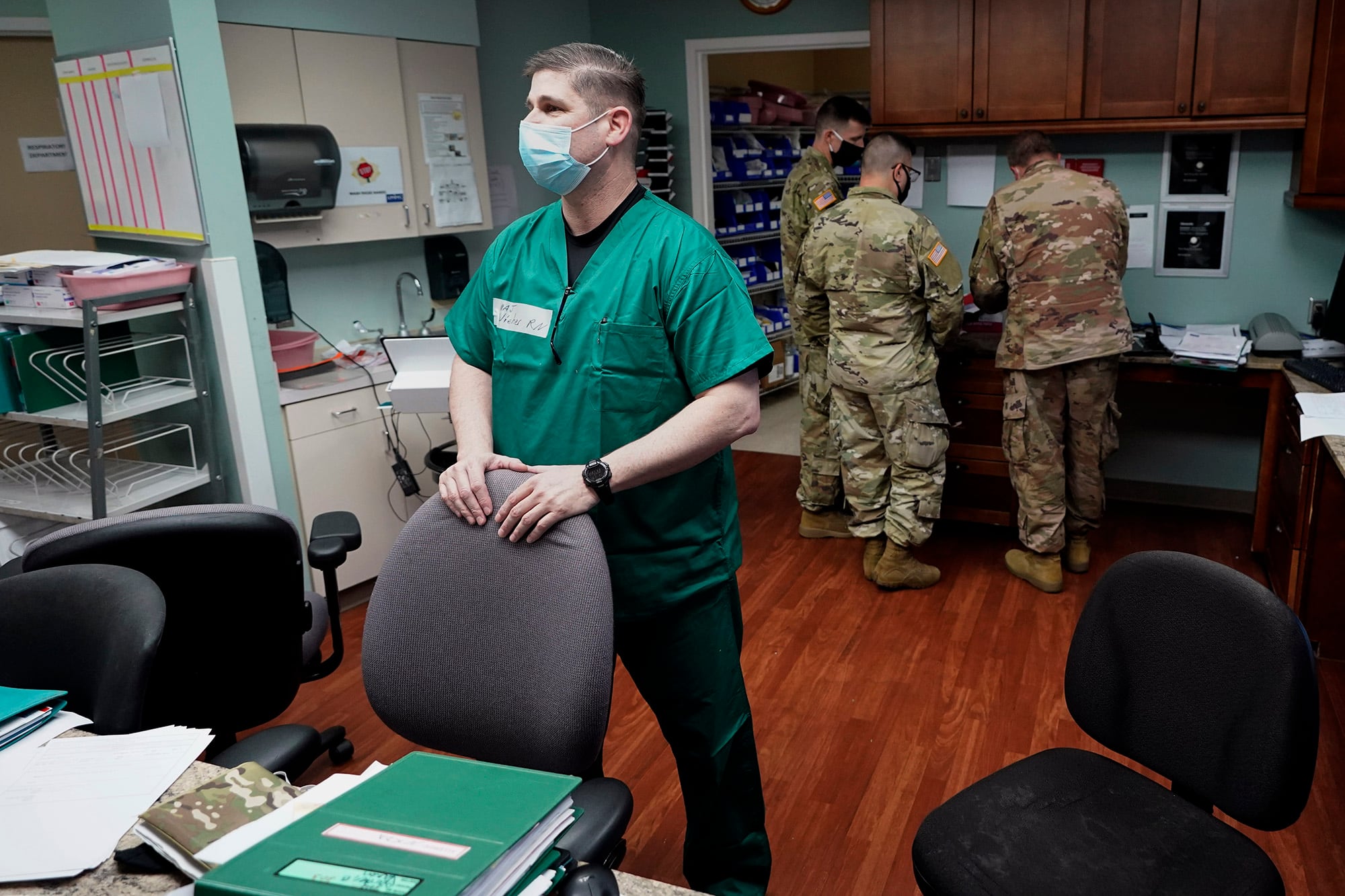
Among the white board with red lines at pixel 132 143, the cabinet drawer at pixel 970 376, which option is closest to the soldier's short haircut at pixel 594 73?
the white board with red lines at pixel 132 143

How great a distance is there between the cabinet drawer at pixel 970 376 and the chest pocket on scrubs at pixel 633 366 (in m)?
2.36

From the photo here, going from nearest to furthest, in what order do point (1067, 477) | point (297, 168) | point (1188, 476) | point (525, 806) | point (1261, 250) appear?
point (525, 806) < point (297, 168) < point (1067, 477) < point (1261, 250) < point (1188, 476)

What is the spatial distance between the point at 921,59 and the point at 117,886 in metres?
3.79

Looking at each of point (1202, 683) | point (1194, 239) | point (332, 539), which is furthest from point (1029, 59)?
point (332, 539)

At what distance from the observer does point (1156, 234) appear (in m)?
3.96

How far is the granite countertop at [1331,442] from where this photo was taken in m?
→ 2.41

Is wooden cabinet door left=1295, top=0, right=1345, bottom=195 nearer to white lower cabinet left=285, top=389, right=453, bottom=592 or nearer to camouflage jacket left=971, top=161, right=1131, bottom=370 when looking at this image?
camouflage jacket left=971, top=161, right=1131, bottom=370

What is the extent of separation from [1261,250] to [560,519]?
349 centimetres

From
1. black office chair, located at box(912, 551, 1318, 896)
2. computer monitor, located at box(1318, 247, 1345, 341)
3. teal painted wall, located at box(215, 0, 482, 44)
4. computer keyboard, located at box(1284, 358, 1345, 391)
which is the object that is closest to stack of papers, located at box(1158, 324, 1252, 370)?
computer keyboard, located at box(1284, 358, 1345, 391)

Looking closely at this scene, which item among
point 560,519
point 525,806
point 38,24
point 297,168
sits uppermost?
point 38,24

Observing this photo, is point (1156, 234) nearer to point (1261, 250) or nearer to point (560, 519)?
point (1261, 250)

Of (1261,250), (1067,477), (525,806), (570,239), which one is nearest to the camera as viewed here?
(525,806)

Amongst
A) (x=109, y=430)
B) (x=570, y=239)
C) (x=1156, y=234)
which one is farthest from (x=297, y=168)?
(x=1156, y=234)

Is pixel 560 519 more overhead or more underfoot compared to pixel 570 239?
more underfoot
